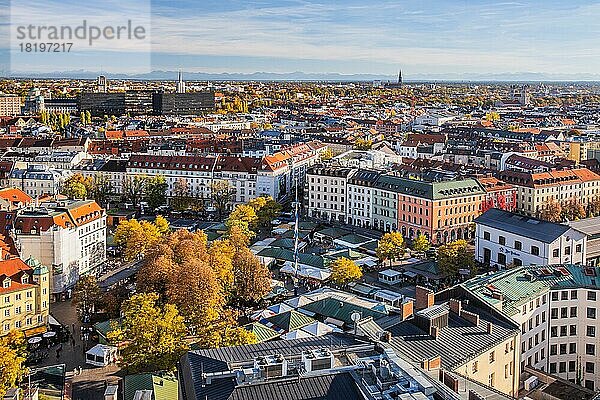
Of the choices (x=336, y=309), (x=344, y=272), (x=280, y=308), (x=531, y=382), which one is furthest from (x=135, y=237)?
(x=531, y=382)

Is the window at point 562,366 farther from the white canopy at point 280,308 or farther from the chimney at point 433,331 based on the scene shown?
the white canopy at point 280,308

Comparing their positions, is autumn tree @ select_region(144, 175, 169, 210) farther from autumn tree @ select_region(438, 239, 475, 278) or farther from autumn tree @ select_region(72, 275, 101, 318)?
autumn tree @ select_region(72, 275, 101, 318)

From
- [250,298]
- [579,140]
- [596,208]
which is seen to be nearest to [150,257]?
[250,298]

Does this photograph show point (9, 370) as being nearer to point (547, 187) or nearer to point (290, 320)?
point (290, 320)

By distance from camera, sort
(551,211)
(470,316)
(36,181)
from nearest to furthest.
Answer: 1. (470,316)
2. (551,211)
3. (36,181)

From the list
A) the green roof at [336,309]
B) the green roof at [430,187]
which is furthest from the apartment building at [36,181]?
the green roof at [336,309]

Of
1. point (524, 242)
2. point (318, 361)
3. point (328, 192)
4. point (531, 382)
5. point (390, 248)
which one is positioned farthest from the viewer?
point (328, 192)
